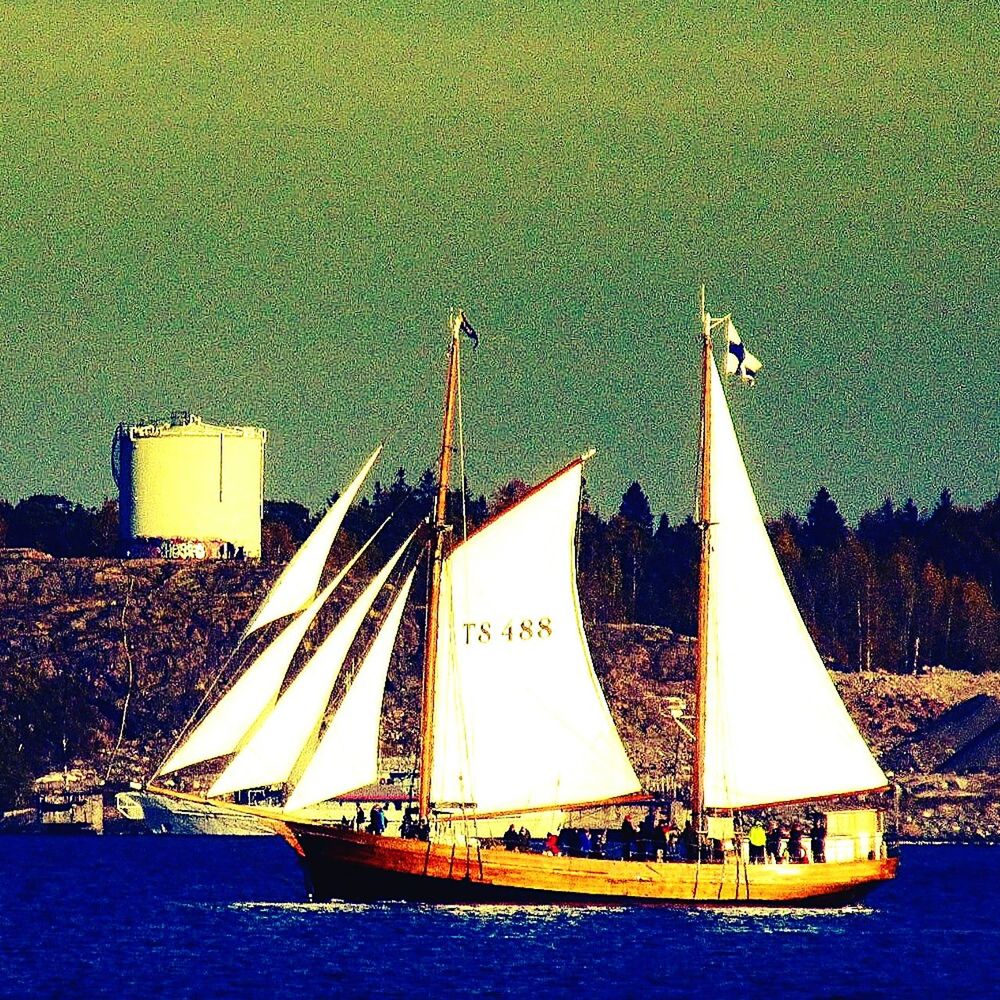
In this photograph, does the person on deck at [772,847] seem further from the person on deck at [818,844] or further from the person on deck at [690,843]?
the person on deck at [690,843]

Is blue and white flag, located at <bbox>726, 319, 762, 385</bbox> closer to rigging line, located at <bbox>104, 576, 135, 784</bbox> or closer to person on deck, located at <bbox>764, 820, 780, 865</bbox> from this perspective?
person on deck, located at <bbox>764, 820, 780, 865</bbox>

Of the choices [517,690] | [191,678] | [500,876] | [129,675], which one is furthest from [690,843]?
[129,675]

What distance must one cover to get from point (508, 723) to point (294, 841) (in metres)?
6.55

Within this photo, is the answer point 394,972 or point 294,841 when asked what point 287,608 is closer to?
point 294,841

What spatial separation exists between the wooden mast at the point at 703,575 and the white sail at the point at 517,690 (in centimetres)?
199

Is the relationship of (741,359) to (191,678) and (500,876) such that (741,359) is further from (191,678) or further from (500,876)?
(191,678)

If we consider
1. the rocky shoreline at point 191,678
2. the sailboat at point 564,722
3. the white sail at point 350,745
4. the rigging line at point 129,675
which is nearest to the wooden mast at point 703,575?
the sailboat at point 564,722

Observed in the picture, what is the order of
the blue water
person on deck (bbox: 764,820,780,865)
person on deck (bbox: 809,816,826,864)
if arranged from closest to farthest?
1. the blue water
2. person on deck (bbox: 764,820,780,865)
3. person on deck (bbox: 809,816,826,864)

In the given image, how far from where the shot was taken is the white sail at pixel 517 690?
89375 mm

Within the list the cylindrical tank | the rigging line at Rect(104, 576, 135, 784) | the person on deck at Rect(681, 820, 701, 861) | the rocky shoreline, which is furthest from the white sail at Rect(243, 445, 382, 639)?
the cylindrical tank

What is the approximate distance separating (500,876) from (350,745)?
5.21m

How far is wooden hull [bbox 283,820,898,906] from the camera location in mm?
86875

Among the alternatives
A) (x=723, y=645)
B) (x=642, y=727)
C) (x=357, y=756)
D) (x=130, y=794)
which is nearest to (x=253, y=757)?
(x=357, y=756)

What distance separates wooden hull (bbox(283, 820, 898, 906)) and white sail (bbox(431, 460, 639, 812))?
266 centimetres
